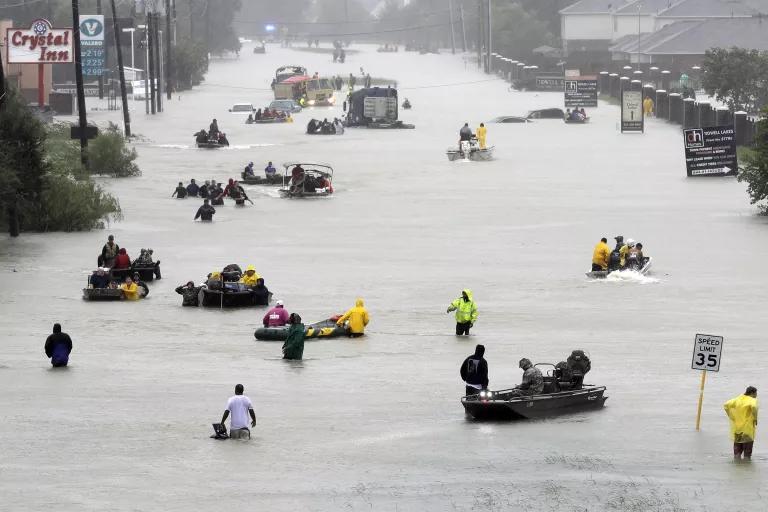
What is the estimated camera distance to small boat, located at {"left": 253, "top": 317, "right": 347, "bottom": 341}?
35.0 metres

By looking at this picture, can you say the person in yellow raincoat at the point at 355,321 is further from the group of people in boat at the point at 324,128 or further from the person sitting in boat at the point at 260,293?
the group of people in boat at the point at 324,128

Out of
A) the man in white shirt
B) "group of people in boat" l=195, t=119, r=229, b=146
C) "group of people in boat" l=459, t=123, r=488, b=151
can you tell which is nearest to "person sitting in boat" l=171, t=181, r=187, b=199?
"group of people in boat" l=459, t=123, r=488, b=151

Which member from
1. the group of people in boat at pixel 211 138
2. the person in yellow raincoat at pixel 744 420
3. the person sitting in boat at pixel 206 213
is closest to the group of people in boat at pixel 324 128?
the group of people in boat at pixel 211 138

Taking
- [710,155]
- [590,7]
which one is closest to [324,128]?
[710,155]

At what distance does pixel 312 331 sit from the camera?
116 ft

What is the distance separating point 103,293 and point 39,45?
185 feet

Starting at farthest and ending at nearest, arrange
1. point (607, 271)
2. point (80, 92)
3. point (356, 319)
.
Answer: point (80, 92), point (607, 271), point (356, 319)

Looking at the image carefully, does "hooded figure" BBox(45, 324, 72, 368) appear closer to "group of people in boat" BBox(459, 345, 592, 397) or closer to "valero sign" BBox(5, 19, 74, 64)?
"group of people in boat" BBox(459, 345, 592, 397)

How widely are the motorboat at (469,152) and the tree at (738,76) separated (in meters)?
26.2

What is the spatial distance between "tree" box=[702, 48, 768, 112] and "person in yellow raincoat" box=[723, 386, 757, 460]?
3331 inches

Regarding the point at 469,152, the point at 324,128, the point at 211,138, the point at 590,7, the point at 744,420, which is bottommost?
the point at 744,420

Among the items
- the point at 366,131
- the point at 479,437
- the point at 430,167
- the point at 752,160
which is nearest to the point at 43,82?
the point at 366,131

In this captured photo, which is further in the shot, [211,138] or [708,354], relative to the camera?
[211,138]

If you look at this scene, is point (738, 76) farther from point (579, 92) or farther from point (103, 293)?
point (103, 293)
